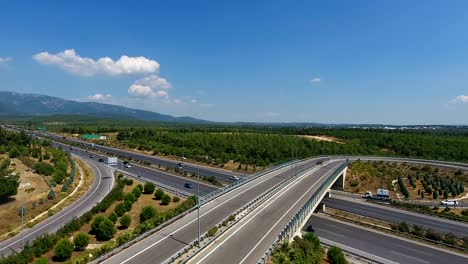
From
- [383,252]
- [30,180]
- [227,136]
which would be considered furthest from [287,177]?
[227,136]

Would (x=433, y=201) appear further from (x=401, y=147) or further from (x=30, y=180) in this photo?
(x=30, y=180)

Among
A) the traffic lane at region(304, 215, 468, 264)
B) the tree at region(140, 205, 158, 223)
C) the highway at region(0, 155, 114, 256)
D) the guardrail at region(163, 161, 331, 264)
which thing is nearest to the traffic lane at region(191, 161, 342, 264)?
the guardrail at region(163, 161, 331, 264)

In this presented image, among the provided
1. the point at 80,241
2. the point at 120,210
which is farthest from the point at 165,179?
the point at 80,241

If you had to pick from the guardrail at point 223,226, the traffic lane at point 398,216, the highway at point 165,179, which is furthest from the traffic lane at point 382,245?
the highway at point 165,179

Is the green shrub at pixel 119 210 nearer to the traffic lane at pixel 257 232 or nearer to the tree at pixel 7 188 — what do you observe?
the traffic lane at pixel 257 232

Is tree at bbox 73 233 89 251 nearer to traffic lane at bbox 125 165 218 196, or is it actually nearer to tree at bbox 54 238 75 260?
tree at bbox 54 238 75 260

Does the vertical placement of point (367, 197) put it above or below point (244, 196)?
below

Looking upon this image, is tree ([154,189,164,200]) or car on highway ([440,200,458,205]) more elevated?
tree ([154,189,164,200])
